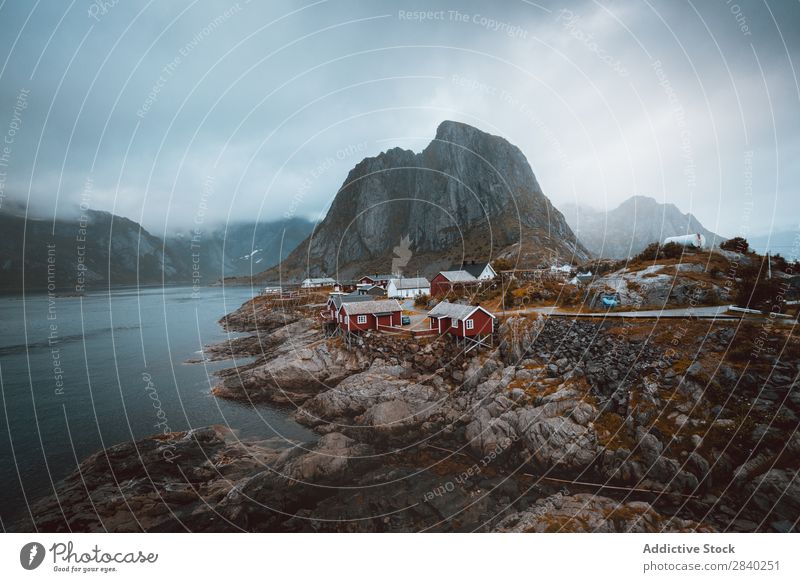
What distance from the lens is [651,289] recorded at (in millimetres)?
29922

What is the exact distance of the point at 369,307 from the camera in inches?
1478

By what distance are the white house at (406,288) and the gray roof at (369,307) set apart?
25430 millimetres

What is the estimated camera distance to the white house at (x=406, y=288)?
64250mm

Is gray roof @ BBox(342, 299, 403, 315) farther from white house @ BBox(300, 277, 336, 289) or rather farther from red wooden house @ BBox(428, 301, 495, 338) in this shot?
white house @ BBox(300, 277, 336, 289)

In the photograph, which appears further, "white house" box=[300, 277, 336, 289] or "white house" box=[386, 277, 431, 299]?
"white house" box=[300, 277, 336, 289]

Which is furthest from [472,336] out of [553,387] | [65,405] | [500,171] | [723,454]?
[500,171]

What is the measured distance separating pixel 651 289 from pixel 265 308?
68.0 m

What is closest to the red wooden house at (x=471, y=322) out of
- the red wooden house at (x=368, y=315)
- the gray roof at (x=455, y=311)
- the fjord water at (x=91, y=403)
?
the gray roof at (x=455, y=311)

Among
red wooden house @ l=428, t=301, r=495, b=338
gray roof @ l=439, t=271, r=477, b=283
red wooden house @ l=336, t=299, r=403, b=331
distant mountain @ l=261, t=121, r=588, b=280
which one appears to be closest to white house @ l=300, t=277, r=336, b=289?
distant mountain @ l=261, t=121, r=588, b=280

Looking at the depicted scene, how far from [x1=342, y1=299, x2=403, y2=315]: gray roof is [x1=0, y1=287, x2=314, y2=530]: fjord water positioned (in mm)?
12873

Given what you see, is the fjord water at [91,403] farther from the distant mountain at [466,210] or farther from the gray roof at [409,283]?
the distant mountain at [466,210]

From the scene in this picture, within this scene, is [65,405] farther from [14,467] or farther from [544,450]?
[544,450]

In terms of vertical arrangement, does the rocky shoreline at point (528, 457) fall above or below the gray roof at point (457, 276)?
below

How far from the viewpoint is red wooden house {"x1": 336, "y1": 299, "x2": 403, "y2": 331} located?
36.9 m
